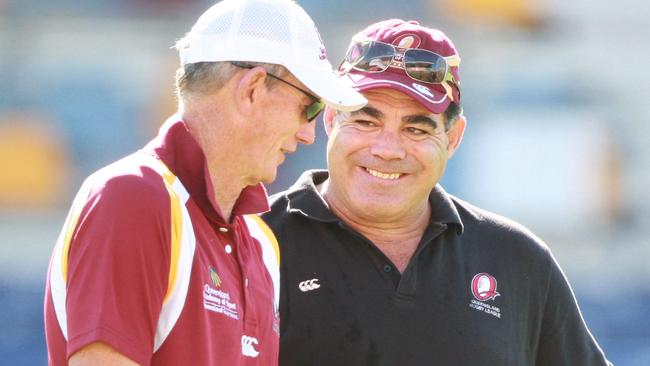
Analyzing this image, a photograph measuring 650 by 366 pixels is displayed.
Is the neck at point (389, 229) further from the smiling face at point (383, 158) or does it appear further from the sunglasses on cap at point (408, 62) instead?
the sunglasses on cap at point (408, 62)

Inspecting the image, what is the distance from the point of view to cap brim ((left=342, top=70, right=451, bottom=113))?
3.15m

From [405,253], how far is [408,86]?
44 centimetres

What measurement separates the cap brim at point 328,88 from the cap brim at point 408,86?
66 centimetres

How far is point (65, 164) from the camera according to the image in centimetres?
891

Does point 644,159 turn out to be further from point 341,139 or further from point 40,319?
point 341,139

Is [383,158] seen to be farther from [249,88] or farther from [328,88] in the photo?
[249,88]

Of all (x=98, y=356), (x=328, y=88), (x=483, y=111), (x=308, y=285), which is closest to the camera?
(x=98, y=356)

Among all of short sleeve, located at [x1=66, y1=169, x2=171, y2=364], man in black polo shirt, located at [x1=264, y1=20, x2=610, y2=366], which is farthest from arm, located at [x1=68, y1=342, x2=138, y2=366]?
man in black polo shirt, located at [x1=264, y1=20, x2=610, y2=366]

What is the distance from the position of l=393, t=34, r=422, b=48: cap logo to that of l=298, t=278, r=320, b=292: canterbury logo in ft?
2.27

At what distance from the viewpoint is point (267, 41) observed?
2.35 m

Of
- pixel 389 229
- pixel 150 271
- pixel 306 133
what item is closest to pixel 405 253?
pixel 389 229

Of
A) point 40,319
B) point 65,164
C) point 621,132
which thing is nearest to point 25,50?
point 65,164

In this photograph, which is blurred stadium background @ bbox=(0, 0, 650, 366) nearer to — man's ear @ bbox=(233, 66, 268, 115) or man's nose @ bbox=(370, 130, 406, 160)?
man's nose @ bbox=(370, 130, 406, 160)

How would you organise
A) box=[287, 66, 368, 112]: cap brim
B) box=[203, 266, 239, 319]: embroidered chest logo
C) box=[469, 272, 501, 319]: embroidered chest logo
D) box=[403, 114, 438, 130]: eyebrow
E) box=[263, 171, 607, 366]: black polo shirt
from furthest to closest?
box=[403, 114, 438, 130]: eyebrow, box=[469, 272, 501, 319]: embroidered chest logo, box=[263, 171, 607, 366]: black polo shirt, box=[287, 66, 368, 112]: cap brim, box=[203, 266, 239, 319]: embroidered chest logo
